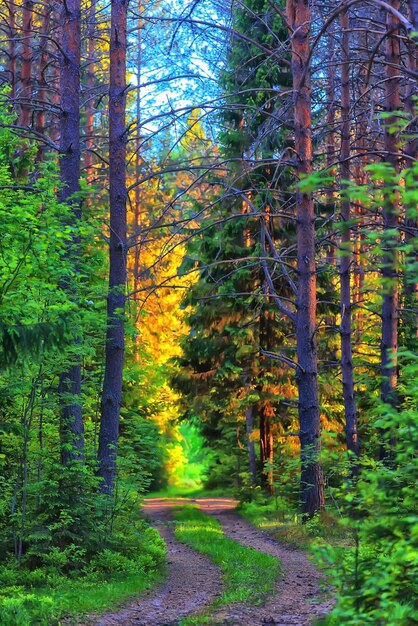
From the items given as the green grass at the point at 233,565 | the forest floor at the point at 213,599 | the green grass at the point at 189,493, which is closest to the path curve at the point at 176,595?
the forest floor at the point at 213,599

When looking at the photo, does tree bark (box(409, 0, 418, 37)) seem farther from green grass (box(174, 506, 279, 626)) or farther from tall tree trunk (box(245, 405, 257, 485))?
tall tree trunk (box(245, 405, 257, 485))

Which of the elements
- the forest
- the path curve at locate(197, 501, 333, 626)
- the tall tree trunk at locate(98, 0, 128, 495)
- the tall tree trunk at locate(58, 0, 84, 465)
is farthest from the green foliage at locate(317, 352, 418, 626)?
the tall tree trunk at locate(98, 0, 128, 495)

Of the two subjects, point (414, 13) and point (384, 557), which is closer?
point (384, 557)

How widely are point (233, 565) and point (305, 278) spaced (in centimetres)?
540

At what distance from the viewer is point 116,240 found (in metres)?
13.9

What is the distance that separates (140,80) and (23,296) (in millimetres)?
25297

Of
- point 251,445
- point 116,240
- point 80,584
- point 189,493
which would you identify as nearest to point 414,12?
point 116,240

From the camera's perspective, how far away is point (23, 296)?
32.9 ft

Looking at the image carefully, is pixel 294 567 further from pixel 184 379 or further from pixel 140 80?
pixel 140 80

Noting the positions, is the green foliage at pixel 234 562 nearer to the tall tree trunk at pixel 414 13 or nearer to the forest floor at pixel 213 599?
the forest floor at pixel 213 599

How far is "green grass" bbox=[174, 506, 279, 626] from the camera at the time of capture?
978 cm

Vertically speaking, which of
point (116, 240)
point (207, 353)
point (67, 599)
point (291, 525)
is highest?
point (116, 240)

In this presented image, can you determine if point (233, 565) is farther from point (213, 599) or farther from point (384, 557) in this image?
point (384, 557)

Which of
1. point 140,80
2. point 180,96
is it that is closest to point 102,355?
point 180,96
